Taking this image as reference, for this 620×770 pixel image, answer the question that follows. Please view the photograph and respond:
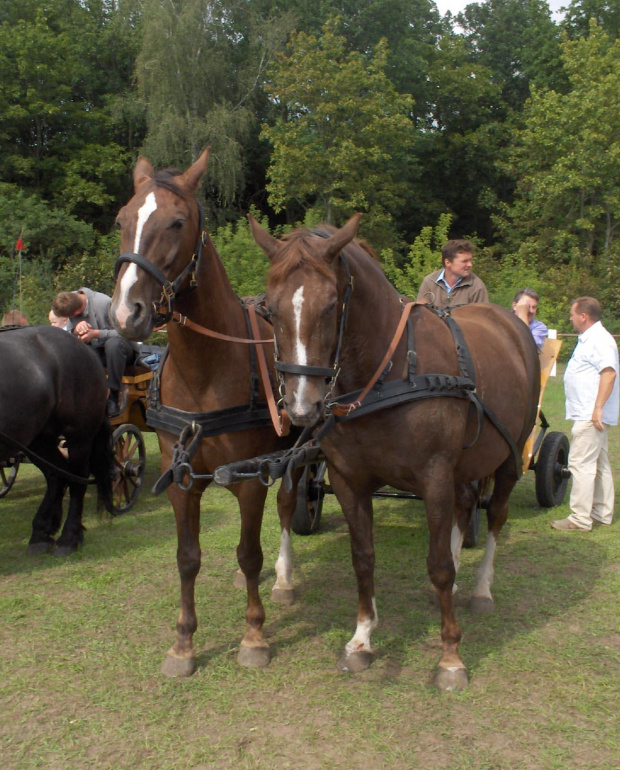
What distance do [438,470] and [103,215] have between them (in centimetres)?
2878

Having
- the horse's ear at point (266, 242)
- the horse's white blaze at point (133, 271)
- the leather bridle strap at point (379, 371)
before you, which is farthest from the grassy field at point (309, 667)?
the horse's ear at point (266, 242)

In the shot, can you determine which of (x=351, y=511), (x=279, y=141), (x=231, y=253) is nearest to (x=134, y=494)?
(x=351, y=511)

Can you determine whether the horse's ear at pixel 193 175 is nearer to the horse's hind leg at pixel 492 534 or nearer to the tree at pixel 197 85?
the horse's hind leg at pixel 492 534

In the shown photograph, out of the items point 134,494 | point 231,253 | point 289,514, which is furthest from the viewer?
point 231,253

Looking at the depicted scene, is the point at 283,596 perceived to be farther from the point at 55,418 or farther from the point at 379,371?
the point at 55,418

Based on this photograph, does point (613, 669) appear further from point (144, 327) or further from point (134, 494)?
point (134, 494)

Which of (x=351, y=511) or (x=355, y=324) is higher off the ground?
(x=355, y=324)

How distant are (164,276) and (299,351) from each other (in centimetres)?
68

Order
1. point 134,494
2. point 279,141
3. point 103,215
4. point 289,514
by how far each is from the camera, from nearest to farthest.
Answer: point 289,514, point 134,494, point 279,141, point 103,215

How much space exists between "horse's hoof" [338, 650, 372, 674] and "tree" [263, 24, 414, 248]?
2369 centimetres

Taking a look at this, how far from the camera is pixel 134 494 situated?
6.68 metres

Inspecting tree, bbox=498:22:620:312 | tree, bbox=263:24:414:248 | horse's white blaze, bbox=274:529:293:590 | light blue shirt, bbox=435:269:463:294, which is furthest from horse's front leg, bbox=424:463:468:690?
tree, bbox=263:24:414:248

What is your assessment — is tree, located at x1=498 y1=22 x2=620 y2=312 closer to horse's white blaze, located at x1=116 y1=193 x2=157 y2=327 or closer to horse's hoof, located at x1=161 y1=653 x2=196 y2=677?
horse's hoof, located at x1=161 y1=653 x2=196 y2=677

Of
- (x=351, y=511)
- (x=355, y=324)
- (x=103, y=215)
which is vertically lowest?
(x=351, y=511)
